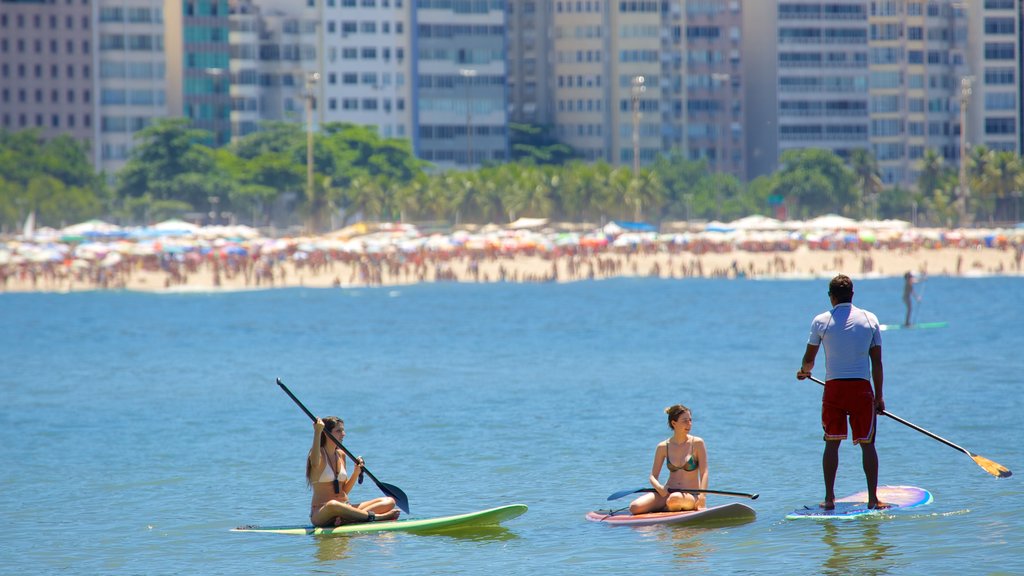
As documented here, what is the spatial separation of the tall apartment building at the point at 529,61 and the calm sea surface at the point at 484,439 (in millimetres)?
96166

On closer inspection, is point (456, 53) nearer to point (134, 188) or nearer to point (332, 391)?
point (134, 188)

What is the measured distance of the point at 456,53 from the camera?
16088 cm

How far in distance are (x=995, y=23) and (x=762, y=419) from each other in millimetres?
141620

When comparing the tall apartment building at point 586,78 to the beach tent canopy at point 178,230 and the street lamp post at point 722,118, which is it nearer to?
the street lamp post at point 722,118

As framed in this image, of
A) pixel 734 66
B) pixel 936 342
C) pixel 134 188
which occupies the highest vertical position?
pixel 734 66

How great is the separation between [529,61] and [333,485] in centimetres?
15379

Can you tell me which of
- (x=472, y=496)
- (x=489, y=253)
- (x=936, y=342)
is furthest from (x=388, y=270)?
(x=472, y=496)

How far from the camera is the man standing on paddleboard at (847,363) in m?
15.3

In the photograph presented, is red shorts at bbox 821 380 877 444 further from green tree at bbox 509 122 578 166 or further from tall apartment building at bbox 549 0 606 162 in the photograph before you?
tall apartment building at bbox 549 0 606 162

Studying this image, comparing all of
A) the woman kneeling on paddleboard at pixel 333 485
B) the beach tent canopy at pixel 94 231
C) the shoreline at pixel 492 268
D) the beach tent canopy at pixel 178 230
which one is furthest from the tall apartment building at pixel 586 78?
the woman kneeling on paddleboard at pixel 333 485

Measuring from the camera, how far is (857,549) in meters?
17.4

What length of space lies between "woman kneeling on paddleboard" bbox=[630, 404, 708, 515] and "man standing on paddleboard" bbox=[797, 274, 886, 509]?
5.32ft

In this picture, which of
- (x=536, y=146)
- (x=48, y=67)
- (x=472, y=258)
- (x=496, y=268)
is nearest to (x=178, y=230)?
(x=472, y=258)

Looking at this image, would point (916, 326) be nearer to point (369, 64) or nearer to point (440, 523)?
point (440, 523)
